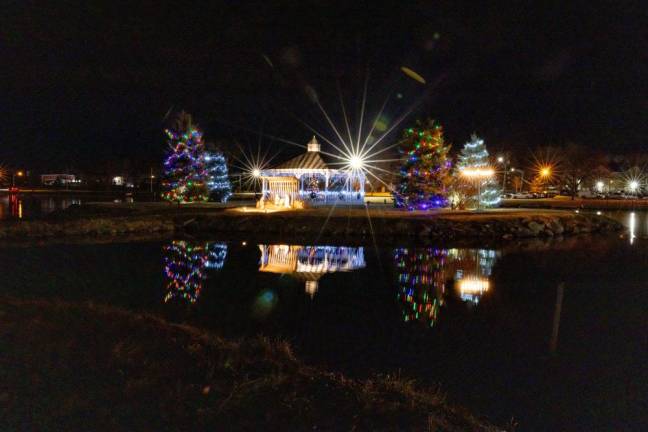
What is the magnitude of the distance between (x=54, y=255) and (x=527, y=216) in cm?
2076

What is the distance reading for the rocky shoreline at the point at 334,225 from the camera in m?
21.7

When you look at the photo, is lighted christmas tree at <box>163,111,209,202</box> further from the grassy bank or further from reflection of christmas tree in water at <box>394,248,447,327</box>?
the grassy bank

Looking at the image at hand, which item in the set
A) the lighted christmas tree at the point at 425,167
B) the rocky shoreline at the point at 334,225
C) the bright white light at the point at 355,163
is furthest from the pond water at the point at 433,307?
A: the bright white light at the point at 355,163

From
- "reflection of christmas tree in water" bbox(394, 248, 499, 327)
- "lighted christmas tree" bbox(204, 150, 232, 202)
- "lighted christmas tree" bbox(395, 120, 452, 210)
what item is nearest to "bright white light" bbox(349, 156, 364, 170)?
"lighted christmas tree" bbox(395, 120, 452, 210)

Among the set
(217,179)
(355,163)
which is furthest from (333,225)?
(217,179)

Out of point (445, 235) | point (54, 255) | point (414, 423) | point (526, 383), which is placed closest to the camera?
point (414, 423)

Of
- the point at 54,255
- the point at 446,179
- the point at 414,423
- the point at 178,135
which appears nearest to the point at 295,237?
the point at 54,255

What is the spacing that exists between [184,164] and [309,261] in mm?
25333

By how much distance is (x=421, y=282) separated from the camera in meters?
11.7

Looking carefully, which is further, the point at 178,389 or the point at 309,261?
the point at 309,261

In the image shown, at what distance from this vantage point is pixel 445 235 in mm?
21609

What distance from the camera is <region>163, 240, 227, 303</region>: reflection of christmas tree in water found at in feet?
33.9

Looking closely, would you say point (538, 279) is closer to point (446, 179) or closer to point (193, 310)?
point (193, 310)

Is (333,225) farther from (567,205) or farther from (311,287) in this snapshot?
(567,205)
